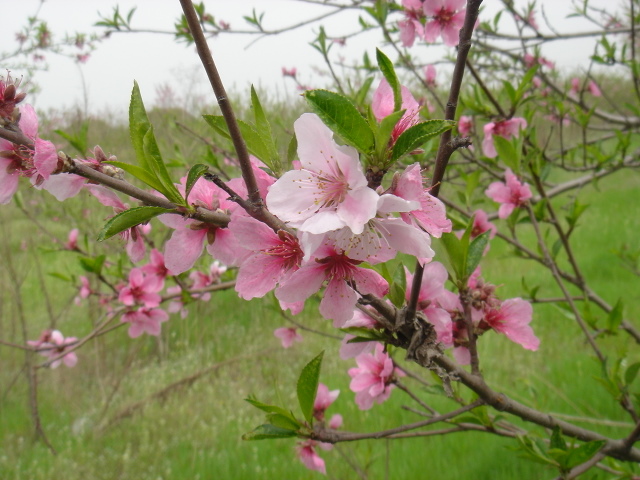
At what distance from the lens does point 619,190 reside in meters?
7.04

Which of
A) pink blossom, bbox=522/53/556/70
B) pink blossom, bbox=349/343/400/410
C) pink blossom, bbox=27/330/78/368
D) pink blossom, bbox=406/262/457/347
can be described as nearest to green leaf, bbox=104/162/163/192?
pink blossom, bbox=406/262/457/347

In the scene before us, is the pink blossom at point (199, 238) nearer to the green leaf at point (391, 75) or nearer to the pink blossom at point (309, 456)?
the green leaf at point (391, 75)

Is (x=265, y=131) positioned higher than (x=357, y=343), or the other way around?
(x=265, y=131)

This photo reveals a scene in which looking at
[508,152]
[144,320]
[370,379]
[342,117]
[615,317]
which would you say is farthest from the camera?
[144,320]

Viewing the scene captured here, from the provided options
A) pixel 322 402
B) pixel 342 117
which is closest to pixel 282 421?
pixel 342 117

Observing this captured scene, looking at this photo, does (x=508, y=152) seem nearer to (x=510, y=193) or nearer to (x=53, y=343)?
(x=510, y=193)

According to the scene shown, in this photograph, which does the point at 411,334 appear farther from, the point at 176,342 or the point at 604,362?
the point at 176,342

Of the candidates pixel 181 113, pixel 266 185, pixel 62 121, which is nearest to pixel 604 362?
pixel 266 185

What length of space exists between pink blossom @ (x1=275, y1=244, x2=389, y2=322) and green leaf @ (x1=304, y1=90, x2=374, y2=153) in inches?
4.9

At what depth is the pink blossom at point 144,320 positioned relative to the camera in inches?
63.2

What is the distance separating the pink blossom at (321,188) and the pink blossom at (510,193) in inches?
39.7

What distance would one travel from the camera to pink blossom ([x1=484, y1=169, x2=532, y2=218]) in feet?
4.54

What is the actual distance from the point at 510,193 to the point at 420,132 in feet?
3.52

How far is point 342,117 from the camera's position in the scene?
1.44 ft
